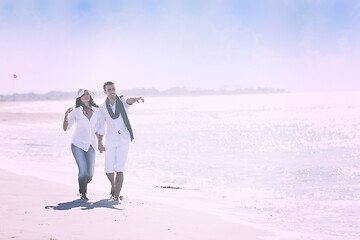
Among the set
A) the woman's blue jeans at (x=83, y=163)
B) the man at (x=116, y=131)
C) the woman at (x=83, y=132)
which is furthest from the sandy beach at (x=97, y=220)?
the man at (x=116, y=131)

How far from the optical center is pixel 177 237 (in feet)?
18.1

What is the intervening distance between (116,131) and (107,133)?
0.59ft

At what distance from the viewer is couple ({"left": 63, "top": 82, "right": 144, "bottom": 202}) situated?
24.8 ft

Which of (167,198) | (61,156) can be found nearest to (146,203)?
(167,198)

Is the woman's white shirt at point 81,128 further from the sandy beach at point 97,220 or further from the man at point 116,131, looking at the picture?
the sandy beach at point 97,220

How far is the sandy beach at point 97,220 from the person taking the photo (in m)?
5.38

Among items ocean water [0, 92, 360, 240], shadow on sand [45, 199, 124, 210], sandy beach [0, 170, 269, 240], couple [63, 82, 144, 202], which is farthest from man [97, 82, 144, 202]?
ocean water [0, 92, 360, 240]

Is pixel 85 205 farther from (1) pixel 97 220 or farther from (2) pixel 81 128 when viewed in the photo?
(2) pixel 81 128

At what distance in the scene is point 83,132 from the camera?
762cm

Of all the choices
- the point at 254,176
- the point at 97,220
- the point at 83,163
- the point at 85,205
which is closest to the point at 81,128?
the point at 83,163

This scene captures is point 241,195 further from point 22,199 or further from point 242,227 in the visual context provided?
point 22,199

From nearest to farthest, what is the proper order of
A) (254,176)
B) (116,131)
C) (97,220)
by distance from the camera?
(97,220)
(116,131)
(254,176)

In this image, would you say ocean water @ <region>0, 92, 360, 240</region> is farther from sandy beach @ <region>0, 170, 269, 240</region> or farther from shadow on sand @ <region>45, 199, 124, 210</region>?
shadow on sand @ <region>45, 199, 124, 210</region>

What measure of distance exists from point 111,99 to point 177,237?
2.87m
